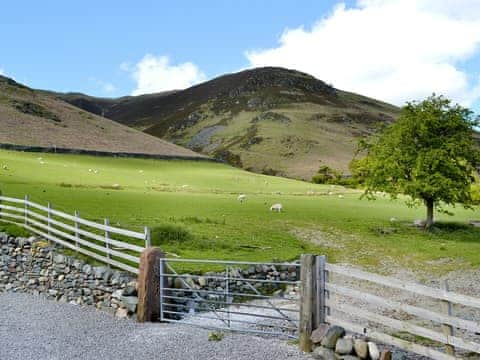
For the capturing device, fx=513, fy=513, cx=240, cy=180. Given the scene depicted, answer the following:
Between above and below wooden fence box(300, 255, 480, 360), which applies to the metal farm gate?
below

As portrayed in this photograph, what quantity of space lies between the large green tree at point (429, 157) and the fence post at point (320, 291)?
73.1 feet

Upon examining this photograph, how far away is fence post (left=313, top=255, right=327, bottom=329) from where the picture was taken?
10.7 meters

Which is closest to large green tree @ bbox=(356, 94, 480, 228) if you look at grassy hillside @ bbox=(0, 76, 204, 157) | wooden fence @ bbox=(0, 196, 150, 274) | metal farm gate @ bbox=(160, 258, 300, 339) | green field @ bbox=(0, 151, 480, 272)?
green field @ bbox=(0, 151, 480, 272)

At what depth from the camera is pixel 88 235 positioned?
57.4 ft

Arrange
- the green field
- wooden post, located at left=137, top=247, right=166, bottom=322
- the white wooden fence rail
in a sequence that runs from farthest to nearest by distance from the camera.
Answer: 1. the green field
2. wooden post, located at left=137, top=247, right=166, bottom=322
3. the white wooden fence rail

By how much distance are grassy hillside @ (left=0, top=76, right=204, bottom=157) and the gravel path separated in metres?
67.1

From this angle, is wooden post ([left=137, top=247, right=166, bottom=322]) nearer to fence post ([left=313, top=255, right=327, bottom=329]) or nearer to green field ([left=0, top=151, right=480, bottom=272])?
fence post ([left=313, top=255, right=327, bottom=329])

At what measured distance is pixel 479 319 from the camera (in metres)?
15.4

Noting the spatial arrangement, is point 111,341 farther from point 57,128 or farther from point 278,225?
point 57,128

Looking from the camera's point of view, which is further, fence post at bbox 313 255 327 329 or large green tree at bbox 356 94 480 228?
large green tree at bbox 356 94 480 228

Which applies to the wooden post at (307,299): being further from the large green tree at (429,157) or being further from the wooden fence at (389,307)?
the large green tree at (429,157)

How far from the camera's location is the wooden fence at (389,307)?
8.52 meters

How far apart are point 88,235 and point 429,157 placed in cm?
2230

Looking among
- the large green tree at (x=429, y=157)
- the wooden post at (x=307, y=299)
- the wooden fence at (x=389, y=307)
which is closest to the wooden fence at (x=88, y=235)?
the wooden post at (x=307, y=299)
